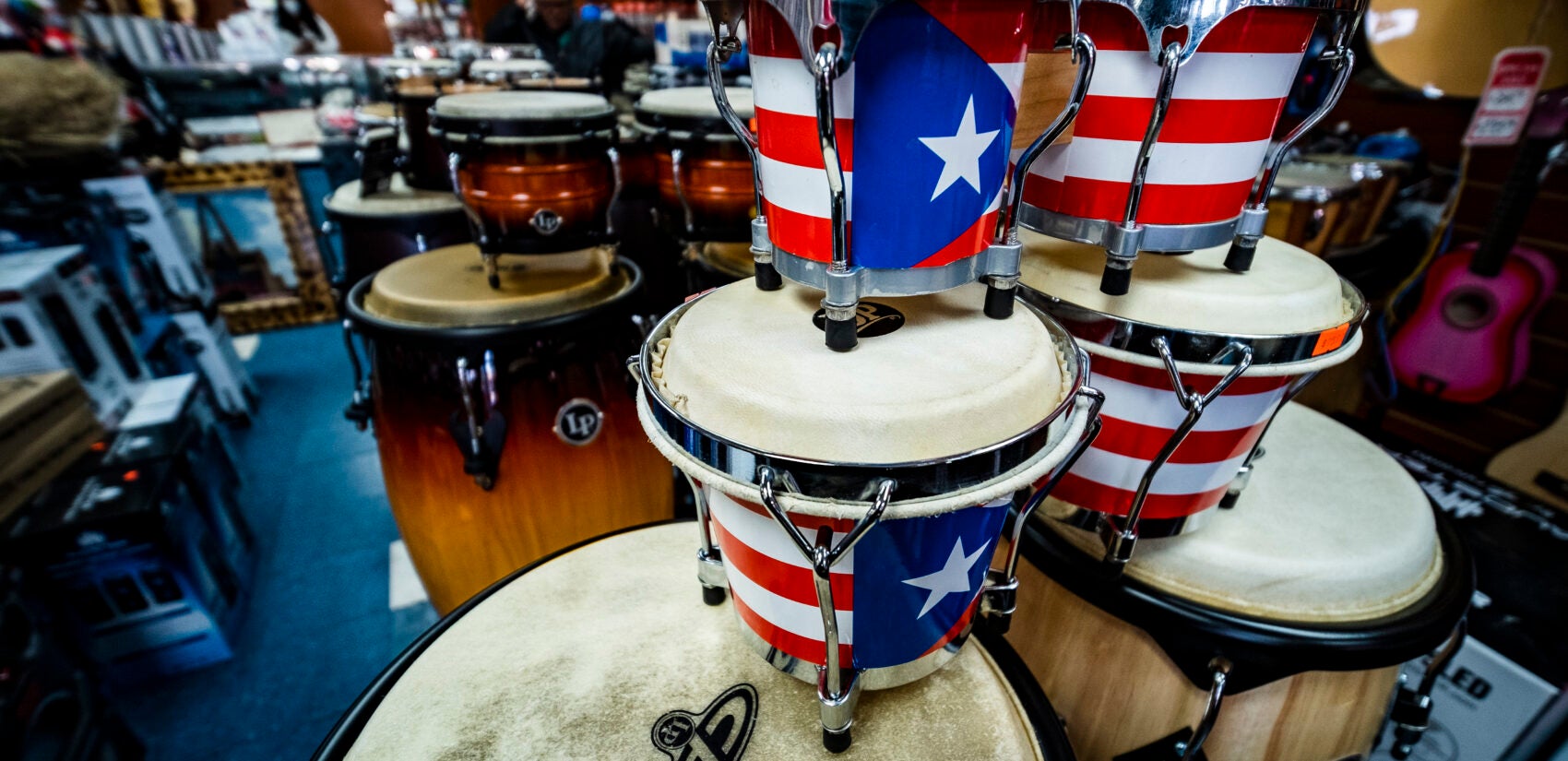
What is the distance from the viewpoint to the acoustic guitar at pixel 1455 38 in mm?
2564

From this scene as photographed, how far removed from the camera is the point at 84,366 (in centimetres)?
238

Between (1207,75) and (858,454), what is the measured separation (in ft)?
2.30

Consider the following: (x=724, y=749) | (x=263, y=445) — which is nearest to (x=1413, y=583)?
(x=724, y=749)

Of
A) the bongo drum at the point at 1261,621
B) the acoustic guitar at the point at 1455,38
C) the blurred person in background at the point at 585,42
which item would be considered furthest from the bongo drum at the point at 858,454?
the blurred person in background at the point at 585,42

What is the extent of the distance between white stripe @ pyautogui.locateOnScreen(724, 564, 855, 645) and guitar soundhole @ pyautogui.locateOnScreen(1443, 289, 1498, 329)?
10.8ft

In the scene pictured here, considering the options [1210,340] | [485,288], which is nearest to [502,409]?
[485,288]

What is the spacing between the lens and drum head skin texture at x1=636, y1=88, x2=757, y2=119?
205cm

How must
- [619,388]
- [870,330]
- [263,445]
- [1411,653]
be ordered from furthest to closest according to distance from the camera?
[263,445], [619,388], [1411,653], [870,330]

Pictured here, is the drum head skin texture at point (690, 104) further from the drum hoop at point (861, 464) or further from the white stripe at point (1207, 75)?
the drum hoop at point (861, 464)

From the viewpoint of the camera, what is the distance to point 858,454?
2.30 feet

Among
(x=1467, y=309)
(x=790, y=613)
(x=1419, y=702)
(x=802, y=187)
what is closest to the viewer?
(x=802, y=187)

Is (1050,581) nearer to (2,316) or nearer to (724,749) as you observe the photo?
(724,749)

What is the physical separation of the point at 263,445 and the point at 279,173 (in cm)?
193

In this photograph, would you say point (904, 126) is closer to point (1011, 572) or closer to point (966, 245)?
point (966, 245)
